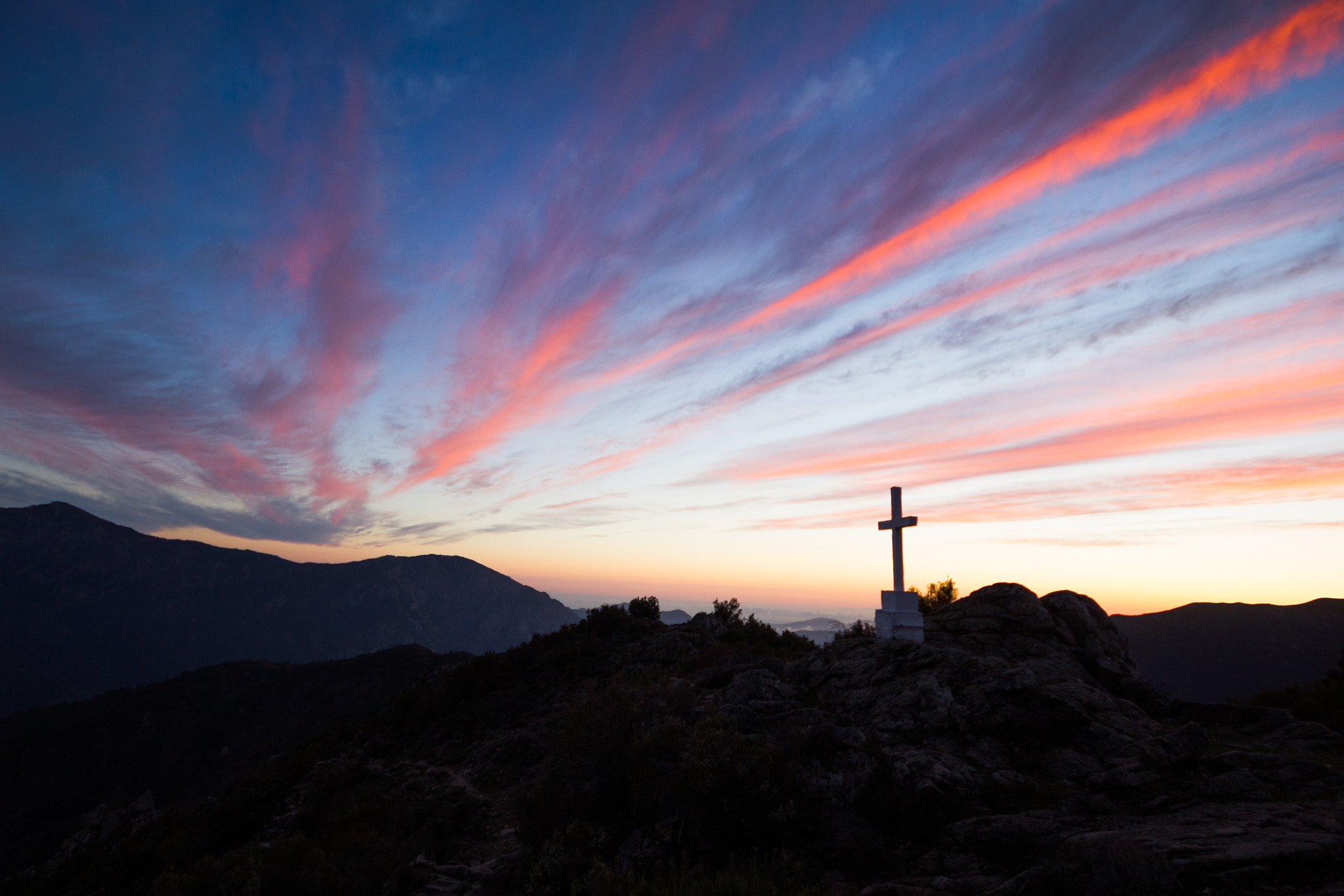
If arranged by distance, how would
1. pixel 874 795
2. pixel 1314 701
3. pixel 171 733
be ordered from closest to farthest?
pixel 874 795 < pixel 1314 701 < pixel 171 733

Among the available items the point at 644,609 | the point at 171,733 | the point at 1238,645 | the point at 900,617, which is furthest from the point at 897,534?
the point at 171,733

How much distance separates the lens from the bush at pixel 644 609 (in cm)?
3102

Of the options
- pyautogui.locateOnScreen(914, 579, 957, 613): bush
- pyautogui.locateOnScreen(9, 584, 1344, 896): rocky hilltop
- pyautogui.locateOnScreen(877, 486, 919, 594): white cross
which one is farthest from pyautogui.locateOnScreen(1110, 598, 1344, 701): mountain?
pyautogui.locateOnScreen(9, 584, 1344, 896): rocky hilltop

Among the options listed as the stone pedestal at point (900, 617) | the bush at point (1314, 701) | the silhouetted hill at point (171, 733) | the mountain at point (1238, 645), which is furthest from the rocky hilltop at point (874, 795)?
the mountain at point (1238, 645)

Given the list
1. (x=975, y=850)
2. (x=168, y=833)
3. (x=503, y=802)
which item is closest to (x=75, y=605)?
(x=168, y=833)

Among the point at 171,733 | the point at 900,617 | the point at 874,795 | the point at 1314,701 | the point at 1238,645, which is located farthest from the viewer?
the point at 1238,645

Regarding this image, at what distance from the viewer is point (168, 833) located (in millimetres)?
20672

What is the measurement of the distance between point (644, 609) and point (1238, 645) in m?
86.5

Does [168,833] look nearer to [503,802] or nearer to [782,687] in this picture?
[503,802]

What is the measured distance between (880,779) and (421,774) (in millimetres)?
15032

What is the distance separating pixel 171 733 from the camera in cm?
7419

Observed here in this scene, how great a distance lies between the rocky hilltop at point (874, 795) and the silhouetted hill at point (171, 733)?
157ft

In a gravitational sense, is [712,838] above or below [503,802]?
above

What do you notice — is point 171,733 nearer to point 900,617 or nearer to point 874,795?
point 900,617
